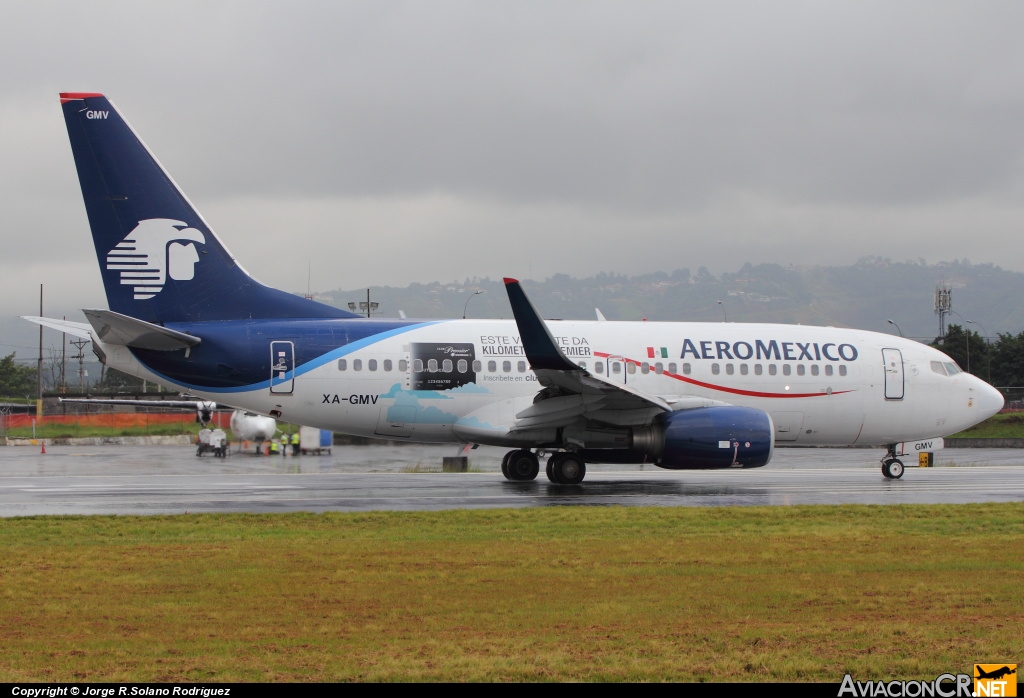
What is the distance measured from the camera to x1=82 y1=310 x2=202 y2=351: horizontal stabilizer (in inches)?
694

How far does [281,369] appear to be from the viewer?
19.3 metres

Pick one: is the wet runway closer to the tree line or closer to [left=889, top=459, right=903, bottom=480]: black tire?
[left=889, top=459, right=903, bottom=480]: black tire

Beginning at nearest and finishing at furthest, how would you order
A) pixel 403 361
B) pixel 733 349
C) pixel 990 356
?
pixel 403 361 < pixel 733 349 < pixel 990 356

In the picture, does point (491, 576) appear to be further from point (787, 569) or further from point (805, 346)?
point (805, 346)

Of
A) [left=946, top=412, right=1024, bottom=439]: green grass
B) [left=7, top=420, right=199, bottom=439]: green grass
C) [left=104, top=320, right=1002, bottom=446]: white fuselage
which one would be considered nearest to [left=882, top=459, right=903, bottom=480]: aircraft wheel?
[left=104, top=320, right=1002, bottom=446]: white fuselage

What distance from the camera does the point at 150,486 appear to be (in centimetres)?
1912

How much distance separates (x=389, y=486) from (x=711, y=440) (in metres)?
6.19

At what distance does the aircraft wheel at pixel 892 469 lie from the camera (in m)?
22.4

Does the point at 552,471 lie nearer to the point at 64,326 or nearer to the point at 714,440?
the point at 714,440

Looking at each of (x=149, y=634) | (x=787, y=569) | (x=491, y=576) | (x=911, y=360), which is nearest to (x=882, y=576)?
(x=787, y=569)

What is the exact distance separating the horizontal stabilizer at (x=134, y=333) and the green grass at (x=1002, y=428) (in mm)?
42655

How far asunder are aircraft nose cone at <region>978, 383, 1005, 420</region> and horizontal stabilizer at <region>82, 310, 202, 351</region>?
18.1 metres

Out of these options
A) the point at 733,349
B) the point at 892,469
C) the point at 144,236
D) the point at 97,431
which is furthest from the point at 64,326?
the point at 97,431

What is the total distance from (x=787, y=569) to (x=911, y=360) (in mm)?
15195
